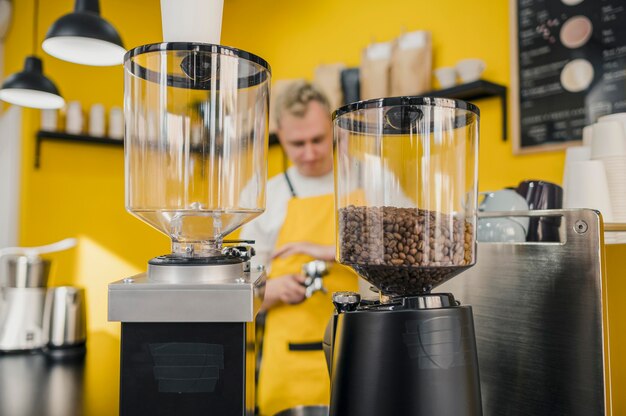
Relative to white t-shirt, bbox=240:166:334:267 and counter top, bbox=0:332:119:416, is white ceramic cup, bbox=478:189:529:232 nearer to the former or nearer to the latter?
counter top, bbox=0:332:119:416

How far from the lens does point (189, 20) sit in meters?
0.68

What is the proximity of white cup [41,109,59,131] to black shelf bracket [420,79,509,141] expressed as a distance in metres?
2.39

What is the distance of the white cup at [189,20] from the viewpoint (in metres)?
0.68

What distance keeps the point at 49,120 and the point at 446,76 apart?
243cm

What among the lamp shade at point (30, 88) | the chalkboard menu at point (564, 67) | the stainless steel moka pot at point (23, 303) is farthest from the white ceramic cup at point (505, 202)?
the lamp shade at point (30, 88)

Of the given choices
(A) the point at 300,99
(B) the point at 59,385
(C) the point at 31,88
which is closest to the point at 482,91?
(A) the point at 300,99

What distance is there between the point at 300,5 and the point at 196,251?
9.09 ft

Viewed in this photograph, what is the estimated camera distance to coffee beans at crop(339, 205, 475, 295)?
646mm

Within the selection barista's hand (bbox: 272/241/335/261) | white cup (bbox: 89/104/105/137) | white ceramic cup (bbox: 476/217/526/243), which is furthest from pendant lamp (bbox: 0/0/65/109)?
white ceramic cup (bbox: 476/217/526/243)

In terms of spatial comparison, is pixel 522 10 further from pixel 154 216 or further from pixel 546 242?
pixel 154 216

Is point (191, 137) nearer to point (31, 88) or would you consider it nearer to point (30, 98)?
point (31, 88)

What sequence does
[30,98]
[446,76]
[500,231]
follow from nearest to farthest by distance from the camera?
[500,231] < [446,76] < [30,98]

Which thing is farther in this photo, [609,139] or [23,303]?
[23,303]

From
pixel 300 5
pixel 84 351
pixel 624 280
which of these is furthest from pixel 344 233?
pixel 300 5
